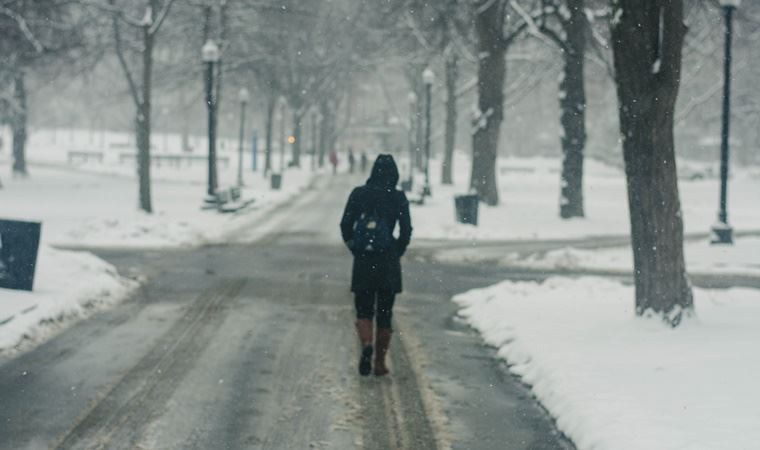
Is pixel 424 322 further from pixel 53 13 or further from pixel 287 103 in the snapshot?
pixel 287 103

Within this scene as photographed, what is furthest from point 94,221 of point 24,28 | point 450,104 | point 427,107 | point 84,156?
point 84,156

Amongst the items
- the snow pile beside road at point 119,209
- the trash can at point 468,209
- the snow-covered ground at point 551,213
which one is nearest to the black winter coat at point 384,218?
the snow pile beside road at point 119,209

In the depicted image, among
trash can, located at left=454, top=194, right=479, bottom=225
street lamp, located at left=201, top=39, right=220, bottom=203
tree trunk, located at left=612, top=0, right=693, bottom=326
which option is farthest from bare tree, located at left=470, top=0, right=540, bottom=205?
tree trunk, located at left=612, top=0, right=693, bottom=326

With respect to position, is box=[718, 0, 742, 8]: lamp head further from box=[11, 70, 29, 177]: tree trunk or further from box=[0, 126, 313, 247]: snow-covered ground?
box=[11, 70, 29, 177]: tree trunk

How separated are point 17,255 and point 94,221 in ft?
34.1

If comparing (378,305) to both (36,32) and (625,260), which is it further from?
(36,32)

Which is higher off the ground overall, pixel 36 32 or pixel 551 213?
pixel 36 32

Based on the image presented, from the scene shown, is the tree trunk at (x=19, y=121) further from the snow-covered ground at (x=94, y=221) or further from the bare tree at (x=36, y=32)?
the bare tree at (x=36, y=32)

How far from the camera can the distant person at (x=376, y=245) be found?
7.84 meters

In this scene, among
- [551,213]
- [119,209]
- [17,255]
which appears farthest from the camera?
[551,213]

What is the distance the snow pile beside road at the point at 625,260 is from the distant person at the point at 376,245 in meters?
9.00

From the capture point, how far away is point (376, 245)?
7.81 metres

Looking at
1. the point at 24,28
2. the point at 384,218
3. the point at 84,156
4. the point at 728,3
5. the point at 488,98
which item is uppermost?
the point at 728,3

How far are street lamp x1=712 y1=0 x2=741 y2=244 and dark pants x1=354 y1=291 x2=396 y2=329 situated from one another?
1333 centimetres
